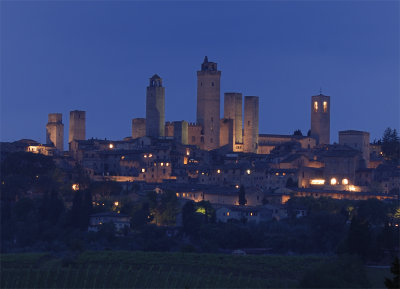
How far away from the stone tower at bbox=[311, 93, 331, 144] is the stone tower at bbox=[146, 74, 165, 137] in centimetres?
1183

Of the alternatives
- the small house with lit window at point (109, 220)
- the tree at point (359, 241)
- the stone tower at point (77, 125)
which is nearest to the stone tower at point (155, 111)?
the stone tower at point (77, 125)

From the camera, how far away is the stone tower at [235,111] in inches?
2980

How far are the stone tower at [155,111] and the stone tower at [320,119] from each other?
11834mm

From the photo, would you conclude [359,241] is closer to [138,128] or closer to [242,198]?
[242,198]

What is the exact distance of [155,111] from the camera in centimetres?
7338

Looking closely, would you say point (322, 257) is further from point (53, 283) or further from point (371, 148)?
point (371, 148)

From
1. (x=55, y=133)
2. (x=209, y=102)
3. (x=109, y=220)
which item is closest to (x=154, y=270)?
(x=109, y=220)

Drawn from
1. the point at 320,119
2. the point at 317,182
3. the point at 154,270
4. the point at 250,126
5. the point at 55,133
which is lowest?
the point at 154,270

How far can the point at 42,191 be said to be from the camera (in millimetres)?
59469

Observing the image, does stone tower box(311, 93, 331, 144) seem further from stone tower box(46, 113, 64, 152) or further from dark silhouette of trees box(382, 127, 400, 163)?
stone tower box(46, 113, 64, 152)

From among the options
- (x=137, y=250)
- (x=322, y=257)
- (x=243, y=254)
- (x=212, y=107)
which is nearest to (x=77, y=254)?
(x=137, y=250)

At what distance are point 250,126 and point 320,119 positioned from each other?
19.6 feet

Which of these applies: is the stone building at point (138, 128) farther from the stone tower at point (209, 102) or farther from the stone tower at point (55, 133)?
the stone tower at point (55, 133)

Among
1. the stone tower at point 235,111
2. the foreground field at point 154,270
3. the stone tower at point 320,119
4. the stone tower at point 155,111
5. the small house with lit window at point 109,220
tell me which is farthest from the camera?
the stone tower at point 320,119
